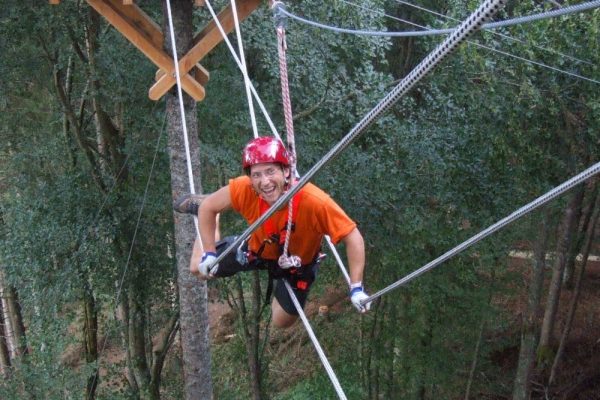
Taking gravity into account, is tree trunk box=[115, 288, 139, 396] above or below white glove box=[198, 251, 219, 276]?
below

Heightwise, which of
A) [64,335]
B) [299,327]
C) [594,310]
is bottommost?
[299,327]

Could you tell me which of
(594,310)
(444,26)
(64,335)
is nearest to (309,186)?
(444,26)

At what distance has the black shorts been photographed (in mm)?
3303

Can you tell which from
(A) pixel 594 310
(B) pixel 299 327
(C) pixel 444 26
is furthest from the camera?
(B) pixel 299 327

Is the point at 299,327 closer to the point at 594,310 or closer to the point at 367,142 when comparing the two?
the point at 594,310

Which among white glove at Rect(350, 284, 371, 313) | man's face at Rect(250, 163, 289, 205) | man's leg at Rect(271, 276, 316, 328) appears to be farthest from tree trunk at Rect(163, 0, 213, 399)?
white glove at Rect(350, 284, 371, 313)

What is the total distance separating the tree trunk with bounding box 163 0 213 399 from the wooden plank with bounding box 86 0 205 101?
0.16 m

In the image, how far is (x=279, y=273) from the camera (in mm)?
3287

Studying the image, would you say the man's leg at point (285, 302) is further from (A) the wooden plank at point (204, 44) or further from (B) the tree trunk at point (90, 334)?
(B) the tree trunk at point (90, 334)

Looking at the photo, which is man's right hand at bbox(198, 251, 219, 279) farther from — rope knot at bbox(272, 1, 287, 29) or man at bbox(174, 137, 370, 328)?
rope knot at bbox(272, 1, 287, 29)

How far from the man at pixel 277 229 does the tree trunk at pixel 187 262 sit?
1683 millimetres

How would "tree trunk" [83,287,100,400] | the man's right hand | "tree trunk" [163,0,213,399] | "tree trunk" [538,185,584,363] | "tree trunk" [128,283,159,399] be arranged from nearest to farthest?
the man's right hand < "tree trunk" [163,0,213,399] < "tree trunk" [538,185,584,363] < "tree trunk" [83,287,100,400] < "tree trunk" [128,283,159,399]

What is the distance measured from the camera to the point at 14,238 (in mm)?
8328

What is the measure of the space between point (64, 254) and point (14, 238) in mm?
561
